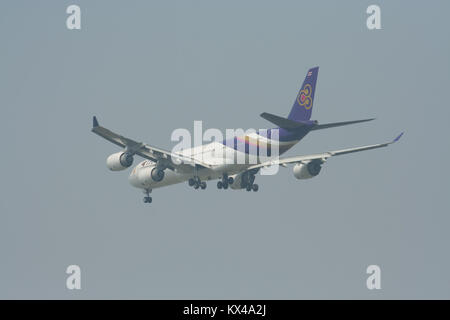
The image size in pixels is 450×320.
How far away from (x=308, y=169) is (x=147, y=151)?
12.0 m

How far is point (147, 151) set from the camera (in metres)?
68.8

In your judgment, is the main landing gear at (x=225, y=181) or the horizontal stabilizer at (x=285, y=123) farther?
the main landing gear at (x=225, y=181)

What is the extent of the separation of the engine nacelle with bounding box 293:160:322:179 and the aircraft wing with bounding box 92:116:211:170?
6.95 metres

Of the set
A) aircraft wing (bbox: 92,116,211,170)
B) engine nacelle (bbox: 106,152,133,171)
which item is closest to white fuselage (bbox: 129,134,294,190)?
aircraft wing (bbox: 92,116,211,170)

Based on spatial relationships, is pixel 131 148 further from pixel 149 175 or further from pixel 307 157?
pixel 307 157

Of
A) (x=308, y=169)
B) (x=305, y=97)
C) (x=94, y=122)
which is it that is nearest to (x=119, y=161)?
(x=94, y=122)

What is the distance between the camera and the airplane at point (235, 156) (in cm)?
6669

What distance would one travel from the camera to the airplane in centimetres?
6669

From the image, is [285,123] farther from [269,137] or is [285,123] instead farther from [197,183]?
[197,183]

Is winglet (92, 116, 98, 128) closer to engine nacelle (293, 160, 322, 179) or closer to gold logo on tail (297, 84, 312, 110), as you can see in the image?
gold logo on tail (297, 84, 312, 110)

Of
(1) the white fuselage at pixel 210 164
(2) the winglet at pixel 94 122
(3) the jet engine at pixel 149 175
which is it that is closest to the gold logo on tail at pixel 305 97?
(1) the white fuselage at pixel 210 164

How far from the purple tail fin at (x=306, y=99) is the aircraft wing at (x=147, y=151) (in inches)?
302

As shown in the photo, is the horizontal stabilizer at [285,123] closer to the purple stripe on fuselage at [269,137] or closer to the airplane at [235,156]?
the airplane at [235,156]
